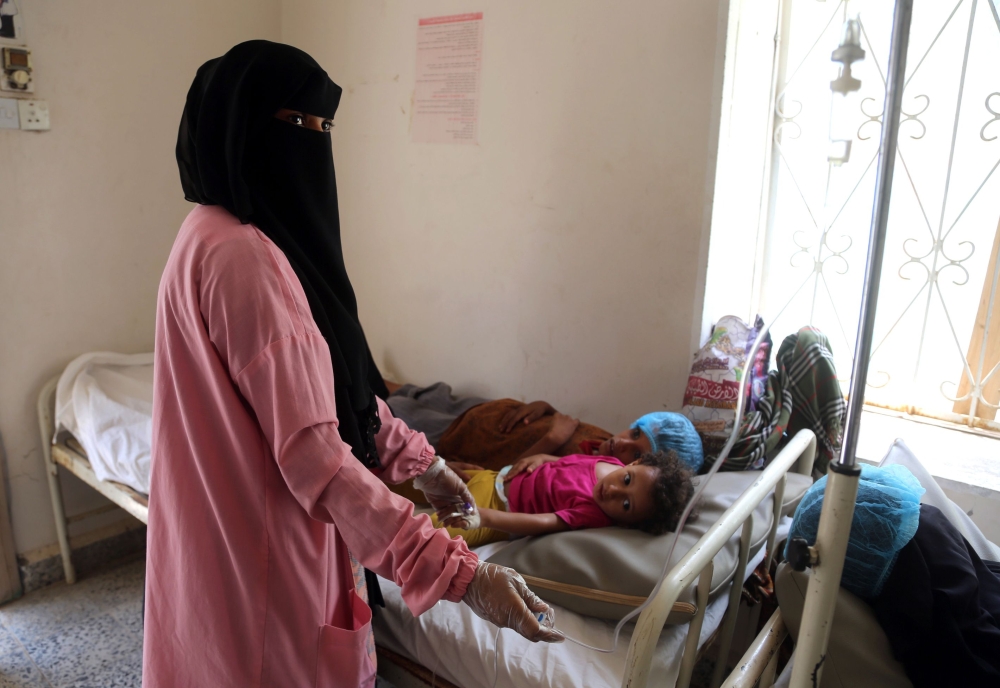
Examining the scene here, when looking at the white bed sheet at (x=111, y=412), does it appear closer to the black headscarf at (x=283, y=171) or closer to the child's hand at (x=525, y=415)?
the child's hand at (x=525, y=415)

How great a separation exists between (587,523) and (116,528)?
205 centimetres

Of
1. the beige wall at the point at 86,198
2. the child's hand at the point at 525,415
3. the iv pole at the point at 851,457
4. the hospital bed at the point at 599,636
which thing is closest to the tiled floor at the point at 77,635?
the beige wall at the point at 86,198

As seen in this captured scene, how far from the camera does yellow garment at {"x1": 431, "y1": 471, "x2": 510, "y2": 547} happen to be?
1.70 metres

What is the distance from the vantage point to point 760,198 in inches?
85.7

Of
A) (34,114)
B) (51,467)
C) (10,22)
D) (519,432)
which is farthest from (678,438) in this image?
(10,22)

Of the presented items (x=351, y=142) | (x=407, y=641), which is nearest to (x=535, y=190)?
(x=351, y=142)

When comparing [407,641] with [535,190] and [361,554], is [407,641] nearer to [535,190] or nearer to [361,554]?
[361,554]

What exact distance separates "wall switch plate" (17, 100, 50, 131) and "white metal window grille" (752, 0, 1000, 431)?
2.41 meters

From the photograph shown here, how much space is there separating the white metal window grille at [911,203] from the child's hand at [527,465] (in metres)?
0.86

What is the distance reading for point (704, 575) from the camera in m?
1.22

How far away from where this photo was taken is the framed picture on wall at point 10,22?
2.18 meters

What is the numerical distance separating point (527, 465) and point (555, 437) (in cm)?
20

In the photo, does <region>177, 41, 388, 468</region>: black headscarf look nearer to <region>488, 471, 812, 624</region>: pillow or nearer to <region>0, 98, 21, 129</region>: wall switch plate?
<region>488, 471, 812, 624</region>: pillow

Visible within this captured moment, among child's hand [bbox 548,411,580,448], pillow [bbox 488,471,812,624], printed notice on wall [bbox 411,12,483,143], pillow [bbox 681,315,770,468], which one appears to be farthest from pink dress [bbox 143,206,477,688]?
printed notice on wall [bbox 411,12,483,143]
